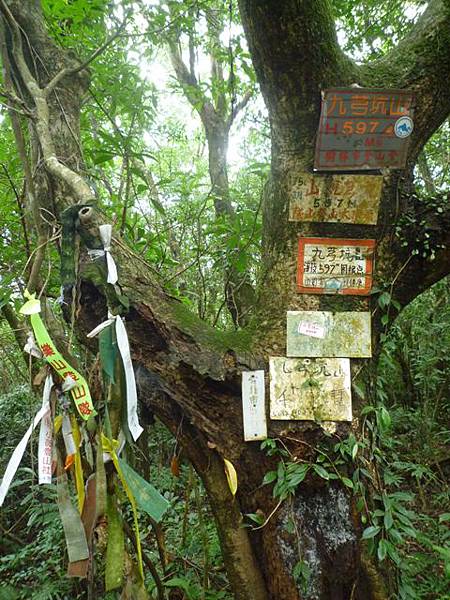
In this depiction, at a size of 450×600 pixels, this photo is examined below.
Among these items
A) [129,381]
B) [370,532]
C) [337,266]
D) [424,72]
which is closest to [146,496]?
[129,381]

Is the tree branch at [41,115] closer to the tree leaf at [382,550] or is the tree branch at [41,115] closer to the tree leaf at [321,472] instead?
the tree leaf at [321,472]

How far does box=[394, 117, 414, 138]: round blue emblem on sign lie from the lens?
1.61 m

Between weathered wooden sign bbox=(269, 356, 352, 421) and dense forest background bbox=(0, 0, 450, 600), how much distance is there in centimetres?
12

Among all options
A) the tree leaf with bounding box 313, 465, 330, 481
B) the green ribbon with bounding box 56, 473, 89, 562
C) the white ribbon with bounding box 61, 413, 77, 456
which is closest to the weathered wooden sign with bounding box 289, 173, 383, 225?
the tree leaf with bounding box 313, 465, 330, 481

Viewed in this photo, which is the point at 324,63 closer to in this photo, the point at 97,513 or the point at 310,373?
the point at 310,373

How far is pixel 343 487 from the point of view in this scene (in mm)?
1513

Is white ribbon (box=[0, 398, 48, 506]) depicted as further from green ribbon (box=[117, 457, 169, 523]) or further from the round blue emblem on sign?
the round blue emblem on sign

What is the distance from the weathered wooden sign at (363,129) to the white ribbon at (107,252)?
2.81ft

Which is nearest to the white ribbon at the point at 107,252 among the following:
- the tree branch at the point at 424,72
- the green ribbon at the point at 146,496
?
the green ribbon at the point at 146,496

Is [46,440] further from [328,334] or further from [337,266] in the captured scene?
Answer: [337,266]

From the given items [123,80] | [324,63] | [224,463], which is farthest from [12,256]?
[324,63]

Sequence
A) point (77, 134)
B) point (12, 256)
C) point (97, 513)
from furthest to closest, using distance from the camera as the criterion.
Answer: point (12, 256)
point (77, 134)
point (97, 513)

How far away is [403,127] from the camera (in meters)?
1.61

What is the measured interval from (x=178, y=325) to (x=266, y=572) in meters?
1.01
